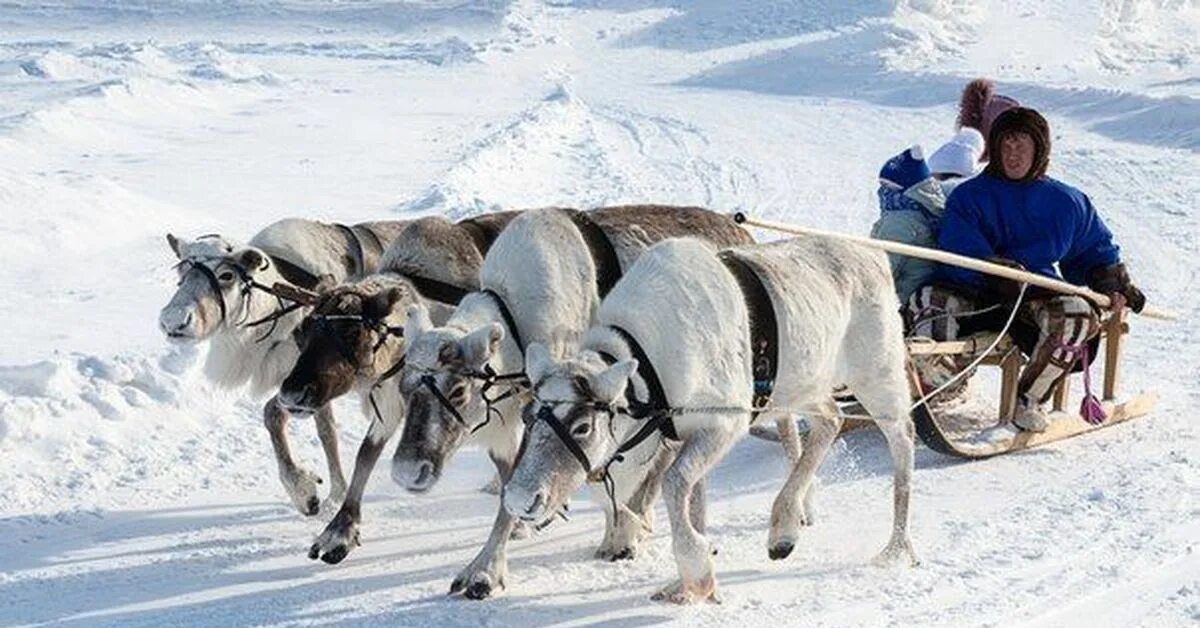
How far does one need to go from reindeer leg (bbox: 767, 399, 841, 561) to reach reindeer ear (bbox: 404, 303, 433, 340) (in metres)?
1.70

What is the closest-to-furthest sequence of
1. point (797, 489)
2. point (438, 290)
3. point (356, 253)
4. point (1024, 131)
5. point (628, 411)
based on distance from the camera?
1. point (628, 411)
2. point (797, 489)
3. point (438, 290)
4. point (356, 253)
5. point (1024, 131)

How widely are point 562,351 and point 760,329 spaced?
0.89m

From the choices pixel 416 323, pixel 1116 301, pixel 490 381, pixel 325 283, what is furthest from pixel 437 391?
pixel 1116 301

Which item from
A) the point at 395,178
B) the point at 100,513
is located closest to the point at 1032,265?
the point at 100,513

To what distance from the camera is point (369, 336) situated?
6.64 metres

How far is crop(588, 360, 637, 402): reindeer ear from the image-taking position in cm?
532

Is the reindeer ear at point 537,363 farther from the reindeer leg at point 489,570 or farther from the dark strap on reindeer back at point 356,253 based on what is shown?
the dark strap on reindeer back at point 356,253

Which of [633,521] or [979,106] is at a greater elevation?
[979,106]

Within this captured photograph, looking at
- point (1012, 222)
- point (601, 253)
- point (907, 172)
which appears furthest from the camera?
point (907, 172)

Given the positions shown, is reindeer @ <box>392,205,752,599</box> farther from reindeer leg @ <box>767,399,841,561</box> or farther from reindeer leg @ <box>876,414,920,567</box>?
reindeer leg @ <box>876,414,920,567</box>

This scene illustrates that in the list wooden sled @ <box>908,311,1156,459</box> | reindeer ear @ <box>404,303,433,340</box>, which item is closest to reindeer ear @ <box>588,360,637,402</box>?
reindeer ear @ <box>404,303,433,340</box>

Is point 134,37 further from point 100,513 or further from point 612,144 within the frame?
point 100,513

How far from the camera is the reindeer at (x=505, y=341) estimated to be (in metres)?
5.89

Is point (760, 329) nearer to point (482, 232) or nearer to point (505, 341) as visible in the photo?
point (505, 341)
